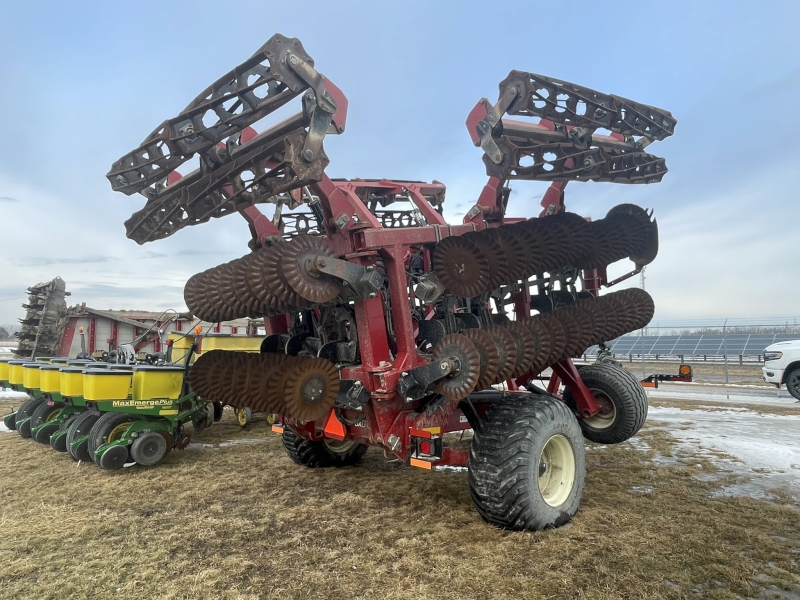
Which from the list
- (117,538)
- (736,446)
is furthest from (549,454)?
(736,446)

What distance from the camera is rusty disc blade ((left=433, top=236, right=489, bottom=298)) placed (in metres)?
4.30

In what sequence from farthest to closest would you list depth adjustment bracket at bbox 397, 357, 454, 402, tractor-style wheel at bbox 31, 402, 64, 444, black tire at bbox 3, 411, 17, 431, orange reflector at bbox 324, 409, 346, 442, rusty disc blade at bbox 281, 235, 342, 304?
1. black tire at bbox 3, 411, 17, 431
2. tractor-style wheel at bbox 31, 402, 64, 444
3. orange reflector at bbox 324, 409, 346, 442
4. depth adjustment bracket at bbox 397, 357, 454, 402
5. rusty disc blade at bbox 281, 235, 342, 304

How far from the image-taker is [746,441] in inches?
296

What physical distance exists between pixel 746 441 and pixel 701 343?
2294 centimetres

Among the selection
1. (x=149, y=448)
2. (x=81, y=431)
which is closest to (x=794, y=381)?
(x=149, y=448)

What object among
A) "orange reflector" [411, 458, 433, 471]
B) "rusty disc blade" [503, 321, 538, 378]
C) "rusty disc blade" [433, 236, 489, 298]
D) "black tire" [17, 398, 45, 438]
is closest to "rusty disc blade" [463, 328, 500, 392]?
"rusty disc blade" [503, 321, 538, 378]

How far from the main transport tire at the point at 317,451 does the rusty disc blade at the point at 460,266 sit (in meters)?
2.63

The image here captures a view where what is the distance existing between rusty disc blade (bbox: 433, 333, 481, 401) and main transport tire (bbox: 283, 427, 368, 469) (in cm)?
252

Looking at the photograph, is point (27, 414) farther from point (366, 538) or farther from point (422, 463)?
point (422, 463)

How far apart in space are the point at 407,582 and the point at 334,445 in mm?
2980

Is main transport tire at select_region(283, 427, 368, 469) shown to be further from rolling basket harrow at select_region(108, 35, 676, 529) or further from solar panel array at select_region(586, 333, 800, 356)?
solar panel array at select_region(586, 333, 800, 356)

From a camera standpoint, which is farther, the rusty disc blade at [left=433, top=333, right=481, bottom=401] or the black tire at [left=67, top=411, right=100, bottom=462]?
the black tire at [left=67, top=411, right=100, bottom=462]

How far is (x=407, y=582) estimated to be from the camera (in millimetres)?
3254

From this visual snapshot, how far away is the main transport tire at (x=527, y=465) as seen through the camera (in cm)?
396
